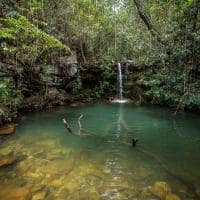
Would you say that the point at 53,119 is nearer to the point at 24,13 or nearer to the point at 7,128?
the point at 7,128

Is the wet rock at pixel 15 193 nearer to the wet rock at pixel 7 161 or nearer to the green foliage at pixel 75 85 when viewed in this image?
the wet rock at pixel 7 161

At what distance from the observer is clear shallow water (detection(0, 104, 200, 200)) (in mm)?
4448

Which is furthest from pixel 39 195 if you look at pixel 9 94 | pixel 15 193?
pixel 9 94

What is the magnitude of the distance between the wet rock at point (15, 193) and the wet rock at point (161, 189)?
7.19 feet

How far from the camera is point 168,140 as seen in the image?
7.16 meters

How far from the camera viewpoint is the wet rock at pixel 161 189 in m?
4.20

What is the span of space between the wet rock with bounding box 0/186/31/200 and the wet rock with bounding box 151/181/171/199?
2.19 metres

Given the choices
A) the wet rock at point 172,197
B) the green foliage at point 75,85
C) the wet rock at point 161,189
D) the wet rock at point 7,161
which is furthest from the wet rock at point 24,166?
the green foliage at point 75,85

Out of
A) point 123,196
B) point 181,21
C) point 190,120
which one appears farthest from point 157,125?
point 123,196

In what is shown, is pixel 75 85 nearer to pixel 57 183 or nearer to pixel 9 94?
pixel 9 94

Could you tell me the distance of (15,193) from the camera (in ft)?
14.0

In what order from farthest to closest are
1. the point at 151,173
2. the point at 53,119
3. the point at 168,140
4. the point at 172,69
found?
the point at 53,119 < the point at 172,69 < the point at 168,140 < the point at 151,173

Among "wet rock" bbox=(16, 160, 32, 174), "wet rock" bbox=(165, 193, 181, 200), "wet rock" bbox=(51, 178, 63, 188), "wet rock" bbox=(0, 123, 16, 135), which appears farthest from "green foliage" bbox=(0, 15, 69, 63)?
"wet rock" bbox=(165, 193, 181, 200)

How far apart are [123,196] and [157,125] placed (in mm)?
4867
